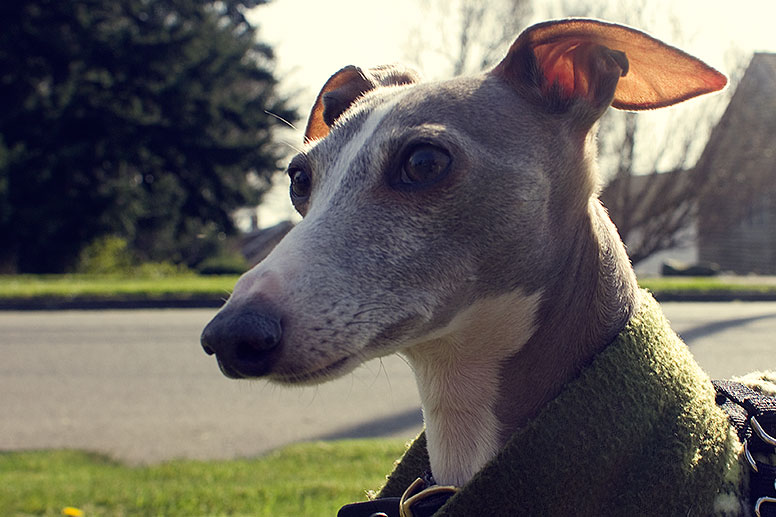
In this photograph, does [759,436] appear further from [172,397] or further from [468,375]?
[172,397]

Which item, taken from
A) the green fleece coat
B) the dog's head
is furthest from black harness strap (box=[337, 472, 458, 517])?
the dog's head

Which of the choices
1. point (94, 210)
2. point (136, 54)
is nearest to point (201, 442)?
point (94, 210)

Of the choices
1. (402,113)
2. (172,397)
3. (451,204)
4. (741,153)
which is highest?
(402,113)

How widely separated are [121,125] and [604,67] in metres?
21.5

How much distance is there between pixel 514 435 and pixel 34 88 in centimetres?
2286

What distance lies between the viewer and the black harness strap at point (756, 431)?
1629 millimetres

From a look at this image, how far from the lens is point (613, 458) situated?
1.57m

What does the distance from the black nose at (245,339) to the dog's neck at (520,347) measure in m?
0.48

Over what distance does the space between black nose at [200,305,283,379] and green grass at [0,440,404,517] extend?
2.17 m

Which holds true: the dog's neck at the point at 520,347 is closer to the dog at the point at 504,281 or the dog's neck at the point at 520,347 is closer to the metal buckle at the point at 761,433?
the dog at the point at 504,281

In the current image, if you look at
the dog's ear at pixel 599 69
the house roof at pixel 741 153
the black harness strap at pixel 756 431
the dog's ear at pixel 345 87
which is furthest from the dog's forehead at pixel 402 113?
the house roof at pixel 741 153

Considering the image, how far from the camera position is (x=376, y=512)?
1841 mm

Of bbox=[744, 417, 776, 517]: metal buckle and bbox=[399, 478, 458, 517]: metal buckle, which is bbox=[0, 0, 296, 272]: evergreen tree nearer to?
bbox=[399, 478, 458, 517]: metal buckle

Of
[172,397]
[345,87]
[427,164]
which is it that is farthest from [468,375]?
[172,397]
